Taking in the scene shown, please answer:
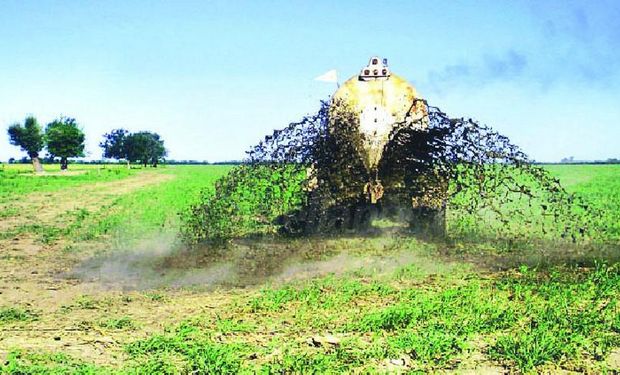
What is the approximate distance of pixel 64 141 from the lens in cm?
7900

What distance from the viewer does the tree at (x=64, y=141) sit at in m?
78.5

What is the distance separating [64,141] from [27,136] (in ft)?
14.2

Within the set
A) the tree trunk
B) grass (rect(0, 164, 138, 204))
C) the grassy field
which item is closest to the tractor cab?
the grassy field

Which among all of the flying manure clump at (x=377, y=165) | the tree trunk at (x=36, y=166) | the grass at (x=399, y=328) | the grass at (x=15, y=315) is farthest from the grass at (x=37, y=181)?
the grass at (x=399, y=328)

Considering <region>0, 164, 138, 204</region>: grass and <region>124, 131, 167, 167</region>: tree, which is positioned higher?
<region>124, 131, 167, 167</region>: tree

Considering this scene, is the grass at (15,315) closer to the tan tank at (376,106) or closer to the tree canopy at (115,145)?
the tan tank at (376,106)

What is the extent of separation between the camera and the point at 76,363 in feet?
16.3

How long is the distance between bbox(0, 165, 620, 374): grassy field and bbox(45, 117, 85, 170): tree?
2844 inches

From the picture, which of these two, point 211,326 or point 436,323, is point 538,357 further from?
point 211,326

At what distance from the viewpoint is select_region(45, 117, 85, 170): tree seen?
7850 centimetres

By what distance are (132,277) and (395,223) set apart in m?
5.29

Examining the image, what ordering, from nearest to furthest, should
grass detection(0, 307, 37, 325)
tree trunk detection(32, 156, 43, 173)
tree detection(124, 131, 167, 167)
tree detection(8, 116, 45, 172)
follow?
1. grass detection(0, 307, 37, 325)
2. tree trunk detection(32, 156, 43, 173)
3. tree detection(8, 116, 45, 172)
4. tree detection(124, 131, 167, 167)

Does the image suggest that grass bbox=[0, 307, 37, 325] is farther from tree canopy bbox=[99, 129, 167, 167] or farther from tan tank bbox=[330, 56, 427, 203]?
tree canopy bbox=[99, 129, 167, 167]

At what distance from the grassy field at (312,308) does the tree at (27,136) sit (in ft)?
237
